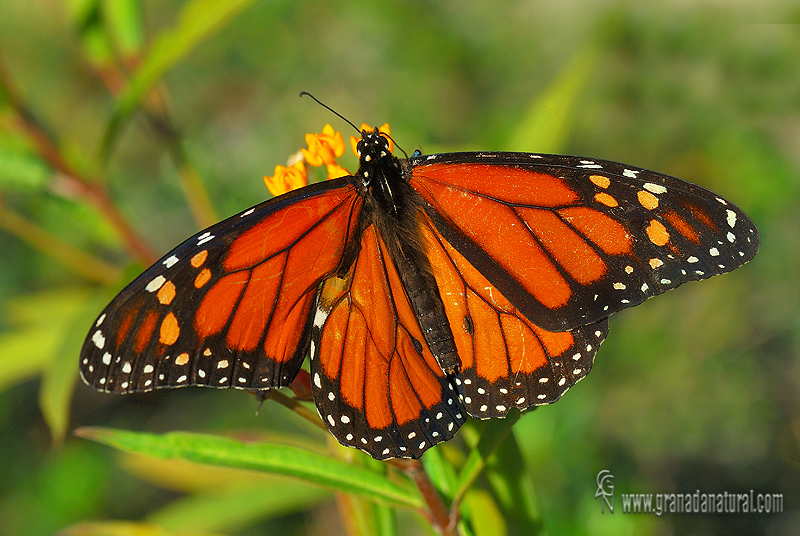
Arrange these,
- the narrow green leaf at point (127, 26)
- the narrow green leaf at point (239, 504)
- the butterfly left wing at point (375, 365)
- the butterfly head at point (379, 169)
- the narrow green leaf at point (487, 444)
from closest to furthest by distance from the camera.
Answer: the narrow green leaf at point (487, 444) → the butterfly left wing at point (375, 365) → the butterfly head at point (379, 169) → the narrow green leaf at point (127, 26) → the narrow green leaf at point (239, 504)

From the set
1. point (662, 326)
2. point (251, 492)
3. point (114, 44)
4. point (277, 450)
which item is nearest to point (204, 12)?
point (114, 44)

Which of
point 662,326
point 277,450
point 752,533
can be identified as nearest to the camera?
point 277,450

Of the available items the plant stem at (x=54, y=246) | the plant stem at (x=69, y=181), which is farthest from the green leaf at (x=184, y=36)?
the plant stem at (x=54, y=246)

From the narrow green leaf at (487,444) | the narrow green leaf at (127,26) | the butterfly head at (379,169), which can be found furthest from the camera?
the narrow green leaf at (127,26)

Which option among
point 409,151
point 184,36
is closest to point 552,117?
point 409,151

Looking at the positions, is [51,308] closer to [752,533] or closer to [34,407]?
[34,407]

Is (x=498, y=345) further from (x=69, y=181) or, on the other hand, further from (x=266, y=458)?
(x=69, y=181)

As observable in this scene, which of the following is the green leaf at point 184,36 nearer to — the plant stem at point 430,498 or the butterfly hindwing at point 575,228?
the butterfly hindwing at point 575,228

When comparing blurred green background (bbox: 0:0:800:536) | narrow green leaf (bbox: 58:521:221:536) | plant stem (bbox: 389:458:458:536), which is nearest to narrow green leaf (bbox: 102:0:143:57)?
blurred green background (bbox: 0:0:800:536)
